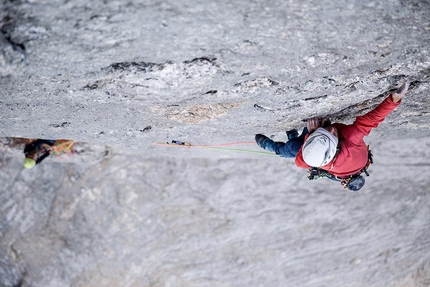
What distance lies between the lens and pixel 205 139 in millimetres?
4137

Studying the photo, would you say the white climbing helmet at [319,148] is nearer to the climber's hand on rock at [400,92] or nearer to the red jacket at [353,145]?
the red jacket at [353,145]

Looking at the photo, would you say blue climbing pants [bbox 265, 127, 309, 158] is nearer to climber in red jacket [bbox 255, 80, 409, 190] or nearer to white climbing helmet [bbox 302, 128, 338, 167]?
climber in red jacket [bbox 255, 80, 409, 190]

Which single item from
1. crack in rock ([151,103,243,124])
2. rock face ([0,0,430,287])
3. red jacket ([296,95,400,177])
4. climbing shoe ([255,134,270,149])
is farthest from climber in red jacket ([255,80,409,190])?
crack in rock ([151,103,243,124])

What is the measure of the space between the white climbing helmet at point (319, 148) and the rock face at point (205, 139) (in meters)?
0.22

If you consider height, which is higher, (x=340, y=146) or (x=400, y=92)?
(x=400, y=92)

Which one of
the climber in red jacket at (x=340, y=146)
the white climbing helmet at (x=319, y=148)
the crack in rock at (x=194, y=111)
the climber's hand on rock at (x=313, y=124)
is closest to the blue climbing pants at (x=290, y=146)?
the climber in red jacket at (x=340, y=146)

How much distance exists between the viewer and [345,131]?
10.1 ft

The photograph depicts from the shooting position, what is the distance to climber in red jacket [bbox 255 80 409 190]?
276 centimetres

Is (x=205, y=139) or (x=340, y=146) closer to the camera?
(x=340, y=146)

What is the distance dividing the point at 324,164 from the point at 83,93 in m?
1.99

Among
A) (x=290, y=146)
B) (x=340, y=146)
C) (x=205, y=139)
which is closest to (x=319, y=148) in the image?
(x=340, y=146)

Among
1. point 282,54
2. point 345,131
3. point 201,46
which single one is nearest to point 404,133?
point 345,131

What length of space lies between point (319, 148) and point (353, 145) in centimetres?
40

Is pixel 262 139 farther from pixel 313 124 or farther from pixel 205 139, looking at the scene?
pixel 313 124
